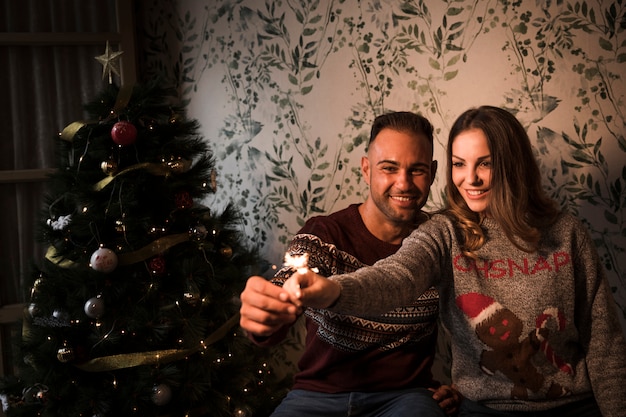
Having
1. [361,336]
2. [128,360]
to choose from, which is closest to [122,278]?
[128,360]

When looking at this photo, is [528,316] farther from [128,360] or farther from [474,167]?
[128,360]

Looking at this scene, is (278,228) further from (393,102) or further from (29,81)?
(29,81)

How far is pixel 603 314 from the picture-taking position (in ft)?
5.21

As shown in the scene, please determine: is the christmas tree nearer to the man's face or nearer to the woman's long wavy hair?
the man's face

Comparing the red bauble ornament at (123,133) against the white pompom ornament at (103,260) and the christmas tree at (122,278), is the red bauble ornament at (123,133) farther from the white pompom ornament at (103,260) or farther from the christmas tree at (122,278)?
the white pompom ornament at (103,260)

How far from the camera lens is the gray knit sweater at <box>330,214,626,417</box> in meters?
1.55

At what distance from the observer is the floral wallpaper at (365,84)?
2.10m

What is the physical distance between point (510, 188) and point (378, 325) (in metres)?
0.53

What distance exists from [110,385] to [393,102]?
1.44m

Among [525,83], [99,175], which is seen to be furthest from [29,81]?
[525,83]

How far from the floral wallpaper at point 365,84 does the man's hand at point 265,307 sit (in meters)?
1.35

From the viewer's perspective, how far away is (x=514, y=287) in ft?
5.15

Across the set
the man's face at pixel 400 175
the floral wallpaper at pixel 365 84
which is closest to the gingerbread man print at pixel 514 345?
the man's face at pixel 400 175

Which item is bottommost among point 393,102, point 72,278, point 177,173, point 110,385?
point 110,385
